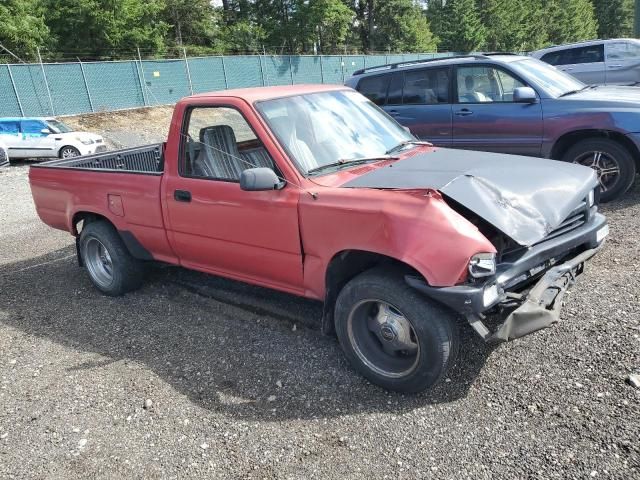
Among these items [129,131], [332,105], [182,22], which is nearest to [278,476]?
[332,105]

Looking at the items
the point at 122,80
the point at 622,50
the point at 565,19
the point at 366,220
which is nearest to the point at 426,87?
the point at 366,220

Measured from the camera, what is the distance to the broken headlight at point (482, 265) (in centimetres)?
277

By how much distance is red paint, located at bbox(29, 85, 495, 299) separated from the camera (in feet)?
9.34

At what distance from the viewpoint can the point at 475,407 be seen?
3.04m

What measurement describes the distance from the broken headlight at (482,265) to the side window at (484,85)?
193 inches

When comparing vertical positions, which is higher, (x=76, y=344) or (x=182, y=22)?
(x=182, y=22)

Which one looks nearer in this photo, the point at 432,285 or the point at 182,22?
the point at 432,285

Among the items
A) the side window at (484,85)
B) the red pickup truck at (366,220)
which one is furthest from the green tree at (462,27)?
the red pickup truck at (366,220)

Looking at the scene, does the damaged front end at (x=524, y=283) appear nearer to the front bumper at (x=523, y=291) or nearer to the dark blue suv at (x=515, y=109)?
the front bumper at (x=523, y=291)

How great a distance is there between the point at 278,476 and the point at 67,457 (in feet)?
4.18

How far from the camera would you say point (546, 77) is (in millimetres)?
7059

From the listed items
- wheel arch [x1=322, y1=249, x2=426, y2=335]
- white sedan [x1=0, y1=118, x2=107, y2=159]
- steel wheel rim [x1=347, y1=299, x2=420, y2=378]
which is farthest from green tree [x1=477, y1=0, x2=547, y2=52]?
steel wheel rim [x1=347, y1=299, x2=420, y2=378]

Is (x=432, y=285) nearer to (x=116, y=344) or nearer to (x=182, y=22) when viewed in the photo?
(x=116, y=344)

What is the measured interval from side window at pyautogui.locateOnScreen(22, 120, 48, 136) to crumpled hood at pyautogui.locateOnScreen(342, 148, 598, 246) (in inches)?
626
